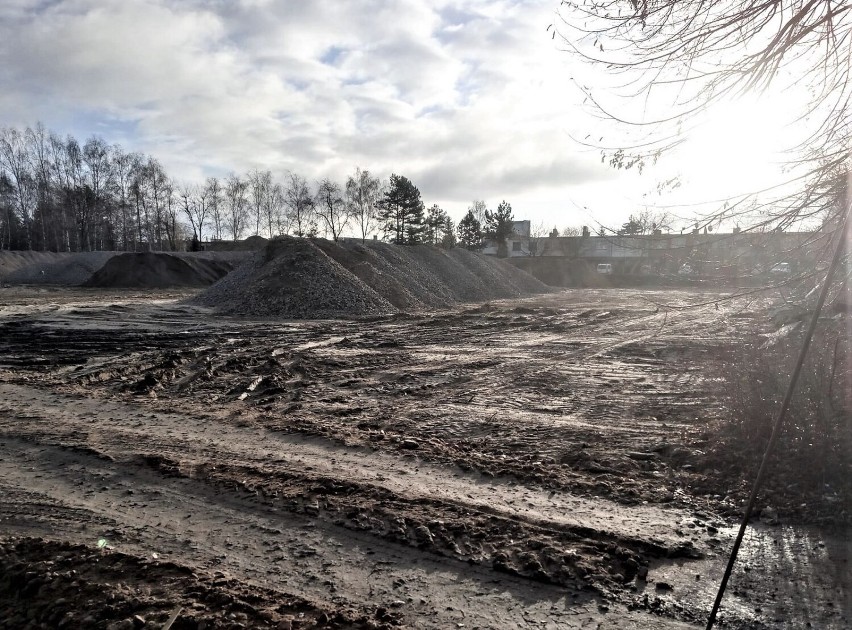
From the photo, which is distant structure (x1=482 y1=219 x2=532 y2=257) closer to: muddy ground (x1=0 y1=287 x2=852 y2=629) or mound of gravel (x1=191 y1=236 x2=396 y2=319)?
mound of gravel (x1=191 y1=236 x2=396 y2=319)

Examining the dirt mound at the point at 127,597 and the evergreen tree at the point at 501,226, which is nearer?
the dirt mound at the point at 127,597

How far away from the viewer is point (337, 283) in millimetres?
25203

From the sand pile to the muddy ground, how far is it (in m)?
13.0

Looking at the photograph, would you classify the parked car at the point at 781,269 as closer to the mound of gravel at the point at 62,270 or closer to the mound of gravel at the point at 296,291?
the mound of gravel at the point at 296,291

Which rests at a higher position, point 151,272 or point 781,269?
point 151,272

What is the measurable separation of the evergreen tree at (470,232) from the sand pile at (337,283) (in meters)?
33.2

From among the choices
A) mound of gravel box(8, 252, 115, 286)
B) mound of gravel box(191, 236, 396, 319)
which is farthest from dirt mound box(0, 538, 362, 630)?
mound of gravel box(8, 252, 115, 286)

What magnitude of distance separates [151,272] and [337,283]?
22593 mm

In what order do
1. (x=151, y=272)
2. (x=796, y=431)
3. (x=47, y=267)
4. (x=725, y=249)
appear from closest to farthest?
(x=725, y=249) < (x=796, y=431) < (x=151, y=272) < (x=47, y=267)

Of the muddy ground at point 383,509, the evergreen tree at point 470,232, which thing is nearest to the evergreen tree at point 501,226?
the evergreen tree at point 470,232

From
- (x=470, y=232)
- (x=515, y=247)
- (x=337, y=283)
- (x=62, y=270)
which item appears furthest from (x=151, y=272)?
(x=515, y=247)

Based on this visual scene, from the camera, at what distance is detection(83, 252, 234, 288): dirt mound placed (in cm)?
3944

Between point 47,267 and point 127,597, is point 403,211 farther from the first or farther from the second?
point 127,597

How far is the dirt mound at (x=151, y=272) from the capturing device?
39.4 m
